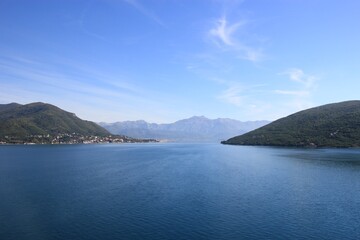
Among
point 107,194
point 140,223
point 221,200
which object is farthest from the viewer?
point 107,194

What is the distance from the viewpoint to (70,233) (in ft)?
150

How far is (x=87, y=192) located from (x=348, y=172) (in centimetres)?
8288

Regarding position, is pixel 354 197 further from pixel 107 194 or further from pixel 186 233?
pixel 107 194

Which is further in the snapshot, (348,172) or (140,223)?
(348,172)

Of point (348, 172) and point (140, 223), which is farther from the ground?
point (348, 172)

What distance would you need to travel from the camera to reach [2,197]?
67.4 m

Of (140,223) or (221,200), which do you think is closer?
(140,223)

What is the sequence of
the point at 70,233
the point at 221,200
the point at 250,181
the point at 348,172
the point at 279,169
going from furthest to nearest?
the point at 279,169
the point at 348,172
the point at 250,181
the point at 221,200
the point at 70,233

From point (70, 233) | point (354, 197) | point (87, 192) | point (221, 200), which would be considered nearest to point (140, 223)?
point (70, 233)

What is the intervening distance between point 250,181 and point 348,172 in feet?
128

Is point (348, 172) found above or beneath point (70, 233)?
above

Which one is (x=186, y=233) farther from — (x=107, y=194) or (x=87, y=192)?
(x=87, y=192)

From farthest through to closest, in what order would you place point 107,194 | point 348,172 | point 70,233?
point 348,172
point 107,194
point 70,233

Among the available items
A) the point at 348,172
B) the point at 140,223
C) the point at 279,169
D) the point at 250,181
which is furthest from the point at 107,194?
the point at 348,172
